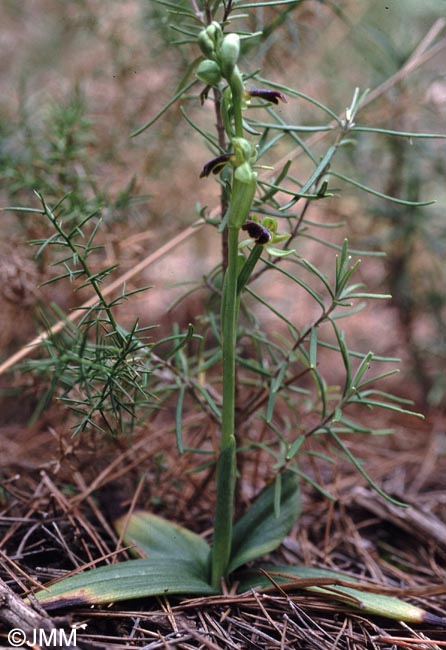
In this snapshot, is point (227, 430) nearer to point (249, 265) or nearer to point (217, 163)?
point (249, 265)

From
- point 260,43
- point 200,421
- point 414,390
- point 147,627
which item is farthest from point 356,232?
point 147,627

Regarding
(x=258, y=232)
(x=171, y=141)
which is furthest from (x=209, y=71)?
(x=171, y=141)

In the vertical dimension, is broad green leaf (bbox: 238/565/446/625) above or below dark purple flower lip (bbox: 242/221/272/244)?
below

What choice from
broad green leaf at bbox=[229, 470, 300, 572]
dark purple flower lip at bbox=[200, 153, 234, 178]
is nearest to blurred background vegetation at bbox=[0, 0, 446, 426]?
dark purple flower lip at bbox=[200, 153, 234, 178]

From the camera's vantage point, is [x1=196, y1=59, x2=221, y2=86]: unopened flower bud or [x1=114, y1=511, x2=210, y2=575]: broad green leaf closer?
[x1=196, y1=59, x2=221, y2=86]: unopened flower bud

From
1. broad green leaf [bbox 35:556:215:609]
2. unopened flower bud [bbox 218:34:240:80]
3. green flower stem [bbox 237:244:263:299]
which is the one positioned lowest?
broad green leaf [bbox 35:556:215:609]

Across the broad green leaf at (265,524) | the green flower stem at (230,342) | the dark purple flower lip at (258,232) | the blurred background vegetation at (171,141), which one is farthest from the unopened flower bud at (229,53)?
the broad green leaf at (265,524)

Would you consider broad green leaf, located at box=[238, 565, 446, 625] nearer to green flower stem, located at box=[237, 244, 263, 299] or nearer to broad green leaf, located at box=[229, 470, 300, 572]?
broad green leaf, located at box=[229, 470, 300, 572]
